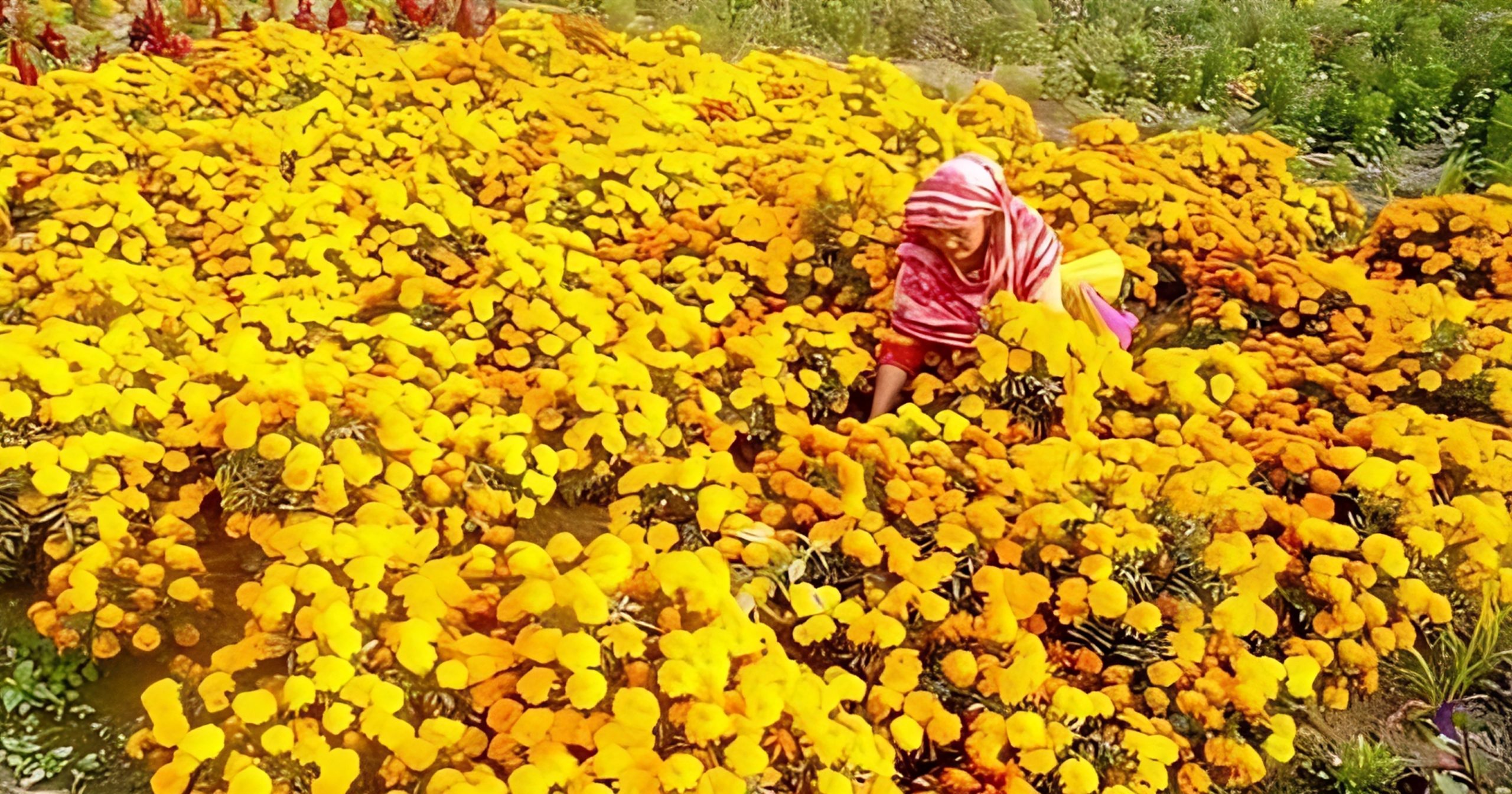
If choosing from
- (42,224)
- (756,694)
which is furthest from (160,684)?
(42,224)

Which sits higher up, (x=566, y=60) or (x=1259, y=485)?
(x=566, y=60)

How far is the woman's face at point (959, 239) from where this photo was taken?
2.79 meters

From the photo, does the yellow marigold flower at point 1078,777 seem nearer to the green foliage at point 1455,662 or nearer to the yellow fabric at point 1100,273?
the green foliage at point 1455,662

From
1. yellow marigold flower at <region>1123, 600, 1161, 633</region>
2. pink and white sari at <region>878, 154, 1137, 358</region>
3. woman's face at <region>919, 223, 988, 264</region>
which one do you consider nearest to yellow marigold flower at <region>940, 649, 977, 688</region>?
yellow marigold flower at <region>1123, 600, 1161, 633</region>

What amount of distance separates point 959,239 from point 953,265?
Result: 3.7 inches

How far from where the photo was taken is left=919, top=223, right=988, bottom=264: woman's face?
2.79 m

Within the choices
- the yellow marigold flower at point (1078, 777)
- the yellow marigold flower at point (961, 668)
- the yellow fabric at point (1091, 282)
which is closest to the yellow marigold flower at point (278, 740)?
the yellow marigold flower at point (961, 668)

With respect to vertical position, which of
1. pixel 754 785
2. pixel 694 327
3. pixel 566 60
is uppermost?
pixel 566 60

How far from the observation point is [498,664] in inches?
80.2

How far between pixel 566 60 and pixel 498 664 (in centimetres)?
254

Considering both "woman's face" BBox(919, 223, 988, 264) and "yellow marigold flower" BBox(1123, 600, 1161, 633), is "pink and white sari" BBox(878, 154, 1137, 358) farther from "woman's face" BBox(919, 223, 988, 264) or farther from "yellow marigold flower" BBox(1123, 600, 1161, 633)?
"yellow marigold flower" BBox(1123, 600, 1161, 633)

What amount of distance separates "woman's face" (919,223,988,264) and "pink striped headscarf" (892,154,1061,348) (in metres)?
0.01

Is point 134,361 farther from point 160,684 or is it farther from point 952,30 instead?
point 952,30

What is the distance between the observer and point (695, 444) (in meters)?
2.65
